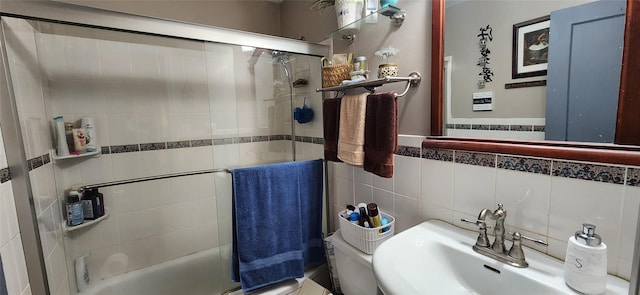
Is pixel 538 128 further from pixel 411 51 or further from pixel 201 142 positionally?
pixel 201 142

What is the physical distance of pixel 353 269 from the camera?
1.20m

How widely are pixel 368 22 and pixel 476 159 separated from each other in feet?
2.65

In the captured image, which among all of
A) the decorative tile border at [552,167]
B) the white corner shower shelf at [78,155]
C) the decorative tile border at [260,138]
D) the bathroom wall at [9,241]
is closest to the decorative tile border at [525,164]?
the decorative tile border at [552,167]

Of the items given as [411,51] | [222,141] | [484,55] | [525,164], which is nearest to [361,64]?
[411,51]

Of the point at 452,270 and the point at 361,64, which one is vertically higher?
the point at 361,64

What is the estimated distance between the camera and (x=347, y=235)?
123cm

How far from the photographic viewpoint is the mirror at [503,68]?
66 centimetres

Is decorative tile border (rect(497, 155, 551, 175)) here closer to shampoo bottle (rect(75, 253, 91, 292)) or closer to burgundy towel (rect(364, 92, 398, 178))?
burgundy towel (rect(364, 92, 398, 178))

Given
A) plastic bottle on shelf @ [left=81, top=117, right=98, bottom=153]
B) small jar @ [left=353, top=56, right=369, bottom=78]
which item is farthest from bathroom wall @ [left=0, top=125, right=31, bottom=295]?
small jar @ [left=353, top=56, right=369, bottom=78]

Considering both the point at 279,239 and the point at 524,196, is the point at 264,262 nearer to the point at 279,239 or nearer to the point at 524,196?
the point at 279,239

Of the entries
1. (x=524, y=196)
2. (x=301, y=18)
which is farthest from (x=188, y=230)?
(x=524, y=196)

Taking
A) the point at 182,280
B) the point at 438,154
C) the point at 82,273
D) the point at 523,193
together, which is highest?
the point at 438,154

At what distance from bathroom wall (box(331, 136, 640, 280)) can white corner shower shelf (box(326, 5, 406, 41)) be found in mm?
541

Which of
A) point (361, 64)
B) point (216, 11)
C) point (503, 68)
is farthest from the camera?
point (216, 11)
